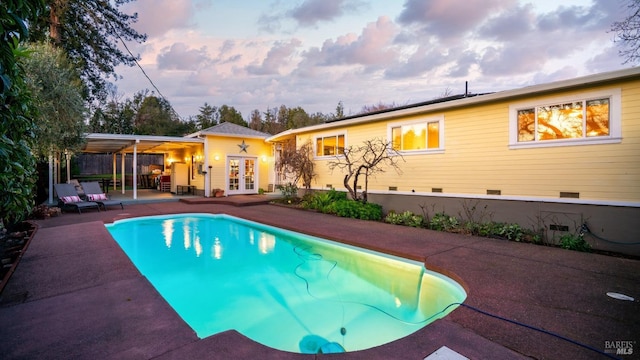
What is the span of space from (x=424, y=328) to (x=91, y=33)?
19434 millimetres

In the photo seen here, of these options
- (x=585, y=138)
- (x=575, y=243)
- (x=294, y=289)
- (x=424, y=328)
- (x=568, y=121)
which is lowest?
(x=294, y=289)

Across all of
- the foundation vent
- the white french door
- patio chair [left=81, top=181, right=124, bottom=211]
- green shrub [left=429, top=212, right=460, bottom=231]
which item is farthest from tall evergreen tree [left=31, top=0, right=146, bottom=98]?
the foundation vent

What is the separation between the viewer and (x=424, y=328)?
2.88 m

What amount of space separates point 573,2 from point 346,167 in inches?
337

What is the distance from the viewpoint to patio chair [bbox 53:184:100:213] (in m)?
10.3

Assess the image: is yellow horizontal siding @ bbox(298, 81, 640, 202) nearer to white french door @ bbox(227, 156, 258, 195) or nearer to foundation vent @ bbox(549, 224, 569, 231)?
foundation vent @ bbox(549, 224, 569, 231)

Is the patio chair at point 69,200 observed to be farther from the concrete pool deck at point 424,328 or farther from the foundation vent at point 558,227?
the foundation vent at point 558,227

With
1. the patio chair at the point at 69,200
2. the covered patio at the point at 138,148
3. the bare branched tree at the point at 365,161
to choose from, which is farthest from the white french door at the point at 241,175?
the bare branched tree at the point at 365,161

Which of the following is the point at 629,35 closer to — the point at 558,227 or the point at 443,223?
the point at 558,227

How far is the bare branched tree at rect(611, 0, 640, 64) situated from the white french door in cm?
1492

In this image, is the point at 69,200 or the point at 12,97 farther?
the point at 69,200

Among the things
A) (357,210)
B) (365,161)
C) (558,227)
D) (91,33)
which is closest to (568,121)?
(558,227)

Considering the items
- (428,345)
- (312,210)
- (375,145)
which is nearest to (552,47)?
(375,145)

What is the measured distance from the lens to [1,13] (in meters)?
1.25
